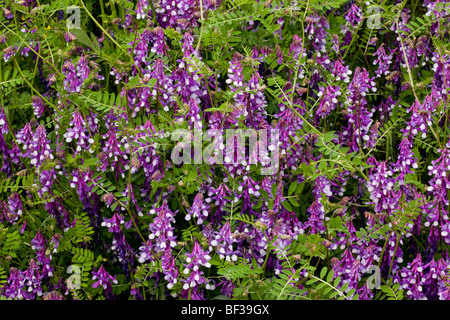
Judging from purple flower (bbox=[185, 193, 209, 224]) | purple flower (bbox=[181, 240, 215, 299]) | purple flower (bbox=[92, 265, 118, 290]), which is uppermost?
purple flower (bbox=[185, 193, 209, 224])

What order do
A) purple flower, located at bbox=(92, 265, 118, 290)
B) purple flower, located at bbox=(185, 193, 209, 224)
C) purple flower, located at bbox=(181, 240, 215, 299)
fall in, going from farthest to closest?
purple flower, located at bbox=(92, 265, 118, 290)
purple flower, located at bbox=(185, 193, 209, 224)
purple flower, located at bbox=(181, 240, 215, 299)

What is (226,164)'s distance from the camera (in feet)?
6.86

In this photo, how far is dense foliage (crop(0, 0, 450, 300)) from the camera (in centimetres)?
204

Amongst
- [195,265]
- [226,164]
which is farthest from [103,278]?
[226,164]

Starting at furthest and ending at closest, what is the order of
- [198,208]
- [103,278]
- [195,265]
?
[103,278] → [198,208] → [195,265]

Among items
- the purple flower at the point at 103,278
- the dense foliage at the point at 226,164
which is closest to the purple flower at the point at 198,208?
the dense foliage at the point at 226,164

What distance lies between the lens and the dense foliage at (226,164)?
2.04m

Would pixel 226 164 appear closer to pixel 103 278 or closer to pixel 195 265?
pixel 195 265

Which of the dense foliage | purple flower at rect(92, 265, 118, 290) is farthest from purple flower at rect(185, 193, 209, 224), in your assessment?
purple flower at rect(92, 265, 118, 290)

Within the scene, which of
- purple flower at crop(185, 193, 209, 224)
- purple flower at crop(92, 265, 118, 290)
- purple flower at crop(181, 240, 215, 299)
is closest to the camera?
purple flower at crop(181, 240, 215, 299)

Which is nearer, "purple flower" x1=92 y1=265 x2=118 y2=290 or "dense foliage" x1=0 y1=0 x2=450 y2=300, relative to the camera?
"dense foliage" x1=0 y1=0 x2=450 y2=300

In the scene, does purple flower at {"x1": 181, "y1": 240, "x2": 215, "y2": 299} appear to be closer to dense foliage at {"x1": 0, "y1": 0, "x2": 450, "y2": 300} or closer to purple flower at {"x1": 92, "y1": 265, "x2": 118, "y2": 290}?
dense foliage at {"x1": 0, "y1": 0, "x2": 450, "y2": 300}

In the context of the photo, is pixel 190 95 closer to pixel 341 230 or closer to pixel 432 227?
pixel 341 230

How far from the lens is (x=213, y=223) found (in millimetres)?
2174
